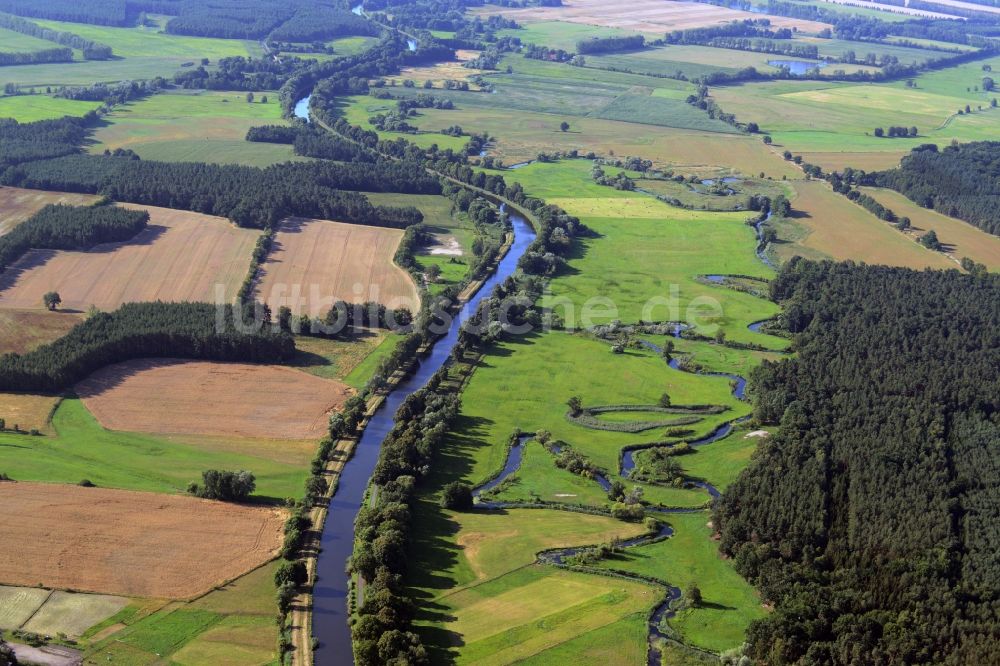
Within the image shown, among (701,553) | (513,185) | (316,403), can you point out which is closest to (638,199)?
(513,185)

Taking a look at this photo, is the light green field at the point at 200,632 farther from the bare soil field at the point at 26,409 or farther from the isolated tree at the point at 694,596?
the bare soil field at the point at 26,409

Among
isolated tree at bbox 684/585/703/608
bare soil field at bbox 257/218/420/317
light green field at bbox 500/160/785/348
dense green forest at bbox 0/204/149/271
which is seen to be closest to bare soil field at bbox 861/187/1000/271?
light green field at bbox 500/160/785/348

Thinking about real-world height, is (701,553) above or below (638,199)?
below

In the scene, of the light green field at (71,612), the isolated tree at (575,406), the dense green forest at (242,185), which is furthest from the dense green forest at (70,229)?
the light green field at (71,612)

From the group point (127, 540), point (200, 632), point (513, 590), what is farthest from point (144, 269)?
point (513, 590)

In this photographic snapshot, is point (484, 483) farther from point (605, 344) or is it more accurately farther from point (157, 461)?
point (605, 344)

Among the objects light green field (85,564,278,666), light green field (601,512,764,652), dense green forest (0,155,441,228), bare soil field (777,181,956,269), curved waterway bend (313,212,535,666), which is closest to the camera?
light green field (85,564,278,666)

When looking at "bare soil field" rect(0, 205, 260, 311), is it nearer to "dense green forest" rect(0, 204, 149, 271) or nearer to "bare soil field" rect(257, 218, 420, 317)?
"dense green forest" rect(0, 204, 149, 271)
